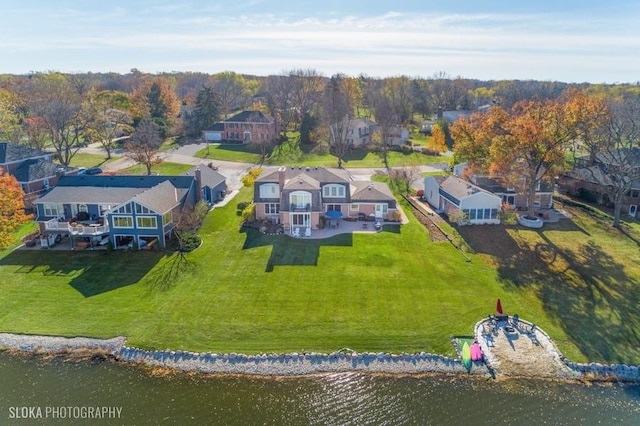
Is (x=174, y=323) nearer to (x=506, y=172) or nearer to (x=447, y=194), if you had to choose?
(x=447, y=194)

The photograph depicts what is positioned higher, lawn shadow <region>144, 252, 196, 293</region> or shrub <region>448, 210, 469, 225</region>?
shrub <region>448, 210, 469, 225</region>

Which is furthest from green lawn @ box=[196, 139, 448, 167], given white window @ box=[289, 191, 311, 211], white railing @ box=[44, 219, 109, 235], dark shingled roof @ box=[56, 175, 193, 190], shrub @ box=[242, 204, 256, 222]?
white railing @ box=[44, 219, 109, 235]

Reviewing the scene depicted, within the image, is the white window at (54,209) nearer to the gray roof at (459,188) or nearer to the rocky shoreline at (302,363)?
the rocky shoreline at (302,363)

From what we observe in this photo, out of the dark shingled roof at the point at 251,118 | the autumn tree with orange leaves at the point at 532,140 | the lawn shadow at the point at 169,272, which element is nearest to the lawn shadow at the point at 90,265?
the lawn shadow at the point at 169,272

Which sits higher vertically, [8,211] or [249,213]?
[8,211]

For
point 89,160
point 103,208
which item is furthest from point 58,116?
point 103,208

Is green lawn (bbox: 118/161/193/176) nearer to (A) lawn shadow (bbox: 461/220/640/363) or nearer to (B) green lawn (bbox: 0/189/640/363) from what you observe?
(B) green lawn (bbox: 0/189/640/363)

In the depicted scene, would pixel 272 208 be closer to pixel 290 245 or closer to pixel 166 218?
pixel 290 245
